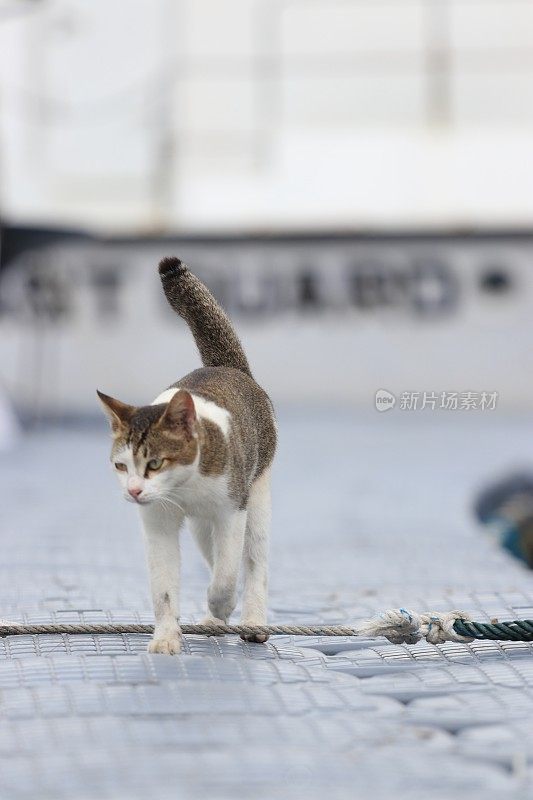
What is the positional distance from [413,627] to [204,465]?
579mm

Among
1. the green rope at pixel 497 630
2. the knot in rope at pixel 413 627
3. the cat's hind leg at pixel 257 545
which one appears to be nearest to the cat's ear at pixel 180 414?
the cat's hind leg at pixel 257 545

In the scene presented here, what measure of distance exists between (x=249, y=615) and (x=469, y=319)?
7626mm

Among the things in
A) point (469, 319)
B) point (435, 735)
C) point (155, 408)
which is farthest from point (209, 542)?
point (469, 319)

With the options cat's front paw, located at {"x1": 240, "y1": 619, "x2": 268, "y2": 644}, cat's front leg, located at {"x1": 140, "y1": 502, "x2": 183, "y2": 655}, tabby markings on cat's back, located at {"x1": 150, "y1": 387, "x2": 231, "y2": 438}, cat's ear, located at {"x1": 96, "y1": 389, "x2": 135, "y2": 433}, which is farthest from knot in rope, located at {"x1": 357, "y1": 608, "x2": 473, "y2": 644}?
cat's ear, located at {"x1": 96, "y1": 389, "x2": 135, "y2": 433}

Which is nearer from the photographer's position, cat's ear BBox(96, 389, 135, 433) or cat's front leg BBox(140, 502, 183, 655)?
cat's ear BBox(96, 389, 135, 433)

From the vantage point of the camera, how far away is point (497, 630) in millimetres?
2584

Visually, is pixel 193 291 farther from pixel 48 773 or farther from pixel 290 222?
pixel 290 222

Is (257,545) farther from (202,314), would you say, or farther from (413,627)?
(202,314)

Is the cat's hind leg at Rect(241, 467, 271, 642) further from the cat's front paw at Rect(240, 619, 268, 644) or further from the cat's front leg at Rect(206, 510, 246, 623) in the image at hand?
the cat's front leg at Rect(206, 510, 246, 623)

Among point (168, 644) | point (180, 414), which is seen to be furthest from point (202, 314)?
point (168, 644)

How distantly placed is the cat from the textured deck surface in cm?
15

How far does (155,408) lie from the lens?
2287 mm

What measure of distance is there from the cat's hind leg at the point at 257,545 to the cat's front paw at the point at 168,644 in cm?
20

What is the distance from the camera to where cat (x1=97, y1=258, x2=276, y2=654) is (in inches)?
89.1
